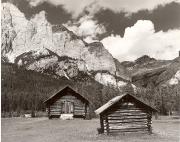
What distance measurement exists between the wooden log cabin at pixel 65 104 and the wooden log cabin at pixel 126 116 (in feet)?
58.6

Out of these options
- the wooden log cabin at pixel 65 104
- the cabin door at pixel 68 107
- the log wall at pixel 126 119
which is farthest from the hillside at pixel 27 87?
the log wall at pixel 126 119

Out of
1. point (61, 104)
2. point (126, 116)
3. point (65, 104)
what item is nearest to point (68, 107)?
point (65, 104)

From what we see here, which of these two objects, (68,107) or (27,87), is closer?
(68,107)

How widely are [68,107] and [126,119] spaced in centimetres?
1897

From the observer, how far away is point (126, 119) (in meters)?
29.6

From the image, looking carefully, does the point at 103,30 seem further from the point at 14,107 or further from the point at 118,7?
the point at 14,107

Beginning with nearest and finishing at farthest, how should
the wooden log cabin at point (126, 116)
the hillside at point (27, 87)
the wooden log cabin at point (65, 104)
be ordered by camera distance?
the wooden log cabin at point (126, 116) < the wooden log cabin at point (65, 104) < the hillside at point (27, 87)

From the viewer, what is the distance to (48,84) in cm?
18188

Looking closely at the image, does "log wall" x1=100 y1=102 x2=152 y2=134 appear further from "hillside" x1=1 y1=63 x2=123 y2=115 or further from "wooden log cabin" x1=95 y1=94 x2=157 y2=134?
"hillside" x1=1 y1=63 x2=123 y2=115

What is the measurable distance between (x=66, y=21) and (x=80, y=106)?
24637 mm

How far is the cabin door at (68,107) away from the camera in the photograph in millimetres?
47531

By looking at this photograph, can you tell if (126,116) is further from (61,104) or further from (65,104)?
(61,104)

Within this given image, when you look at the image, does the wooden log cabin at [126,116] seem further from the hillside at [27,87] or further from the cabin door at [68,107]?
the hillside at [27,87]

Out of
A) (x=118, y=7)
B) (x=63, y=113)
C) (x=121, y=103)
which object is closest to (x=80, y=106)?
(x=63, y=113)
